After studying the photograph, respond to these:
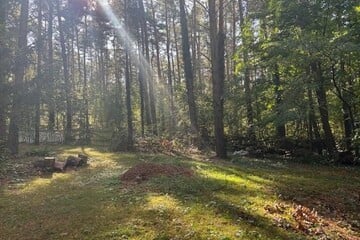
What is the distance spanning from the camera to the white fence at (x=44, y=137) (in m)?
26.5

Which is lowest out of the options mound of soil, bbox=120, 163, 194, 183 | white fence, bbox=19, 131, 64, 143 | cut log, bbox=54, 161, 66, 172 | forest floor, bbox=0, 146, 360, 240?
forest floor, bbox=0, 146, 360, 240

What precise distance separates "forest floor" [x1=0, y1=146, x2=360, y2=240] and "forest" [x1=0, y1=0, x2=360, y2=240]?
0.14 feet

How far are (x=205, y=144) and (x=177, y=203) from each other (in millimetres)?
13365

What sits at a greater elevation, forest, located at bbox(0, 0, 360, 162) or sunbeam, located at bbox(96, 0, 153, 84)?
sunbeam, located at bbox(96, 0, 153, 84)

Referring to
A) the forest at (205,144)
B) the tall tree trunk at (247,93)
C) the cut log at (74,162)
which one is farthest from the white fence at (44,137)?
the tall tree trunk at (247,93)

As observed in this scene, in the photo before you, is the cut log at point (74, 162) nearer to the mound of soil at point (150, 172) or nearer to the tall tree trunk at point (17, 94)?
the mound of soil at point (150, 172)

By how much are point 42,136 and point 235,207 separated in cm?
2138

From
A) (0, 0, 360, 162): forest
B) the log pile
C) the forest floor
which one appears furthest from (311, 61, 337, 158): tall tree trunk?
the log pile

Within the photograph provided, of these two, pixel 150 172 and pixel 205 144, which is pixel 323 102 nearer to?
pixel 205 144

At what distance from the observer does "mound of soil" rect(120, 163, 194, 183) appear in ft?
39.5

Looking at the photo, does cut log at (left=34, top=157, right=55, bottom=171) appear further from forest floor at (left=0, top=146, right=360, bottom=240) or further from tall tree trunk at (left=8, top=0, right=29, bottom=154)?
tall tree trunk at (left=8, top=0, right=29, bottom=154)

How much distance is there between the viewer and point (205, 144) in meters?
22.5

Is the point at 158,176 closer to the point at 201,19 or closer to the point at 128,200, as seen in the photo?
the point at 128,200

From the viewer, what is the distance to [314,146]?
2141 cm
